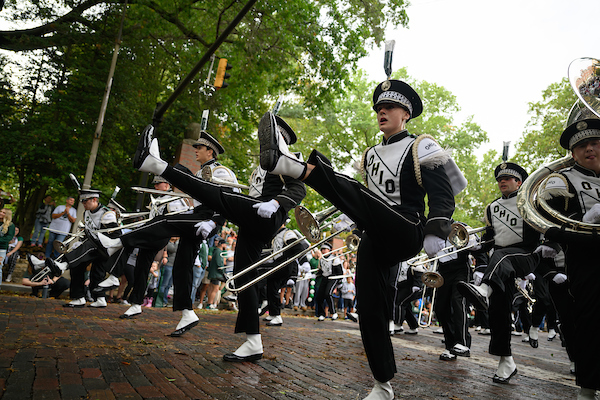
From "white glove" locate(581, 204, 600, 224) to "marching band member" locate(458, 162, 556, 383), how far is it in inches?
37.5

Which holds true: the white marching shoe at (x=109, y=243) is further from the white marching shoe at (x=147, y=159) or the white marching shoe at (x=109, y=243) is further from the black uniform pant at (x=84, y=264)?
the white marching shoe at (x=147, y=159)

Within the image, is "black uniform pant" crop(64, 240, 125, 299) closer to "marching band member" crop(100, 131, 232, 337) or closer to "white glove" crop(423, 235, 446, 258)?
"marching band member" crop(100, 131, 232, 337)

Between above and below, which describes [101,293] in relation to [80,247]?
below

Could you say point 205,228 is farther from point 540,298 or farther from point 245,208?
Answer: point 540,298

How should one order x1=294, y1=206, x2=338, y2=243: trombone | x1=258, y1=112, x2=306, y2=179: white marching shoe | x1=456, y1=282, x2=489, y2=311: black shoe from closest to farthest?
1. x1=258, y1=112, x2=306, y2=179: white marching shoe
2. x1=294, y1=206, x2=338, y2=243: trombone
3. x1=456, y1=282, x2=489, y2=311: black shoe

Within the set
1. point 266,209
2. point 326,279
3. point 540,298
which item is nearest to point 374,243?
point 266,209

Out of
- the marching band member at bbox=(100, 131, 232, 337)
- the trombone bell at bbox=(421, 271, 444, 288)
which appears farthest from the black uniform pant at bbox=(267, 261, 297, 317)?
the marching band member at bbox=(100, 131, 232, 337)

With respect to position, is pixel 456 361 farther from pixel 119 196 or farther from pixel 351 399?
pixel 119 196

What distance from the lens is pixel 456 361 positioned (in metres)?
6.52

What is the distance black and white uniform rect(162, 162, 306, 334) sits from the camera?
14.2 feet

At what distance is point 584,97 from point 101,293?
7.37m

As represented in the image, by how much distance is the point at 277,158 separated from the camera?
2.92 meters

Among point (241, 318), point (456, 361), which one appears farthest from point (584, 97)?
point (456, 361)

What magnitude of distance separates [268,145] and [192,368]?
2.04m
